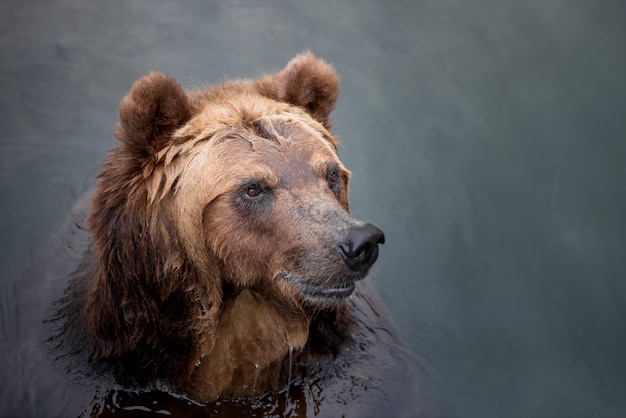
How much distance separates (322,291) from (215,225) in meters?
0.69

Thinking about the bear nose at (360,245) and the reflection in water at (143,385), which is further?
the reflection in water at (143,385)

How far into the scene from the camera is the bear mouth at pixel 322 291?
4191 millimetres

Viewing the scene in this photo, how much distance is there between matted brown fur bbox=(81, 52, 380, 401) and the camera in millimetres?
4180

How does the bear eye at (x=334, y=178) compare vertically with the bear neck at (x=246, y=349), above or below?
above

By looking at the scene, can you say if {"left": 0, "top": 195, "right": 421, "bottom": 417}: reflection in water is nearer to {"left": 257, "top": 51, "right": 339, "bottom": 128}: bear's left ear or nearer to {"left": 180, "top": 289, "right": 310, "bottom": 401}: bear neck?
{"left": 180, "top": 289, "right": 310, "bottom": 401}: bear neck

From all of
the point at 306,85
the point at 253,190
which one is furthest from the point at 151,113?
the point at 306,85

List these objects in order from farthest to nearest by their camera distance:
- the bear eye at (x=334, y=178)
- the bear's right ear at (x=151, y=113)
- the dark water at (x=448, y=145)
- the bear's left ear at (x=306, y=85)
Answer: the dark water at (x=448, y=145) → the bear's left ear at (x=306, y=85) → the bear eye at (x=334, y=178) → the bear's right ear at (x=151, y=113)

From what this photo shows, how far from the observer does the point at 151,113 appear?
418cm

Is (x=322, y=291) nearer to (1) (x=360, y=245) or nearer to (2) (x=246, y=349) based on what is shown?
(1) (x=360, y=245)

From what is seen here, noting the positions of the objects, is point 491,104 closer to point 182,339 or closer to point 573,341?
point 573,341

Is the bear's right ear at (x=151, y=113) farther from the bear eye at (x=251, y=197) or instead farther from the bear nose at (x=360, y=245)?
the bear nose at (x=360, y=245)

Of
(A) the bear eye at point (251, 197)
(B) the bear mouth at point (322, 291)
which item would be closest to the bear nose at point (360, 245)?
(B) the bear mouth at point (322, 291)

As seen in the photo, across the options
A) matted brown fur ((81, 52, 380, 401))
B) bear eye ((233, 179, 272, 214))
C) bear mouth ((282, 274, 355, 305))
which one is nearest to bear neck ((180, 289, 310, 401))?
matted brown fur ((81, 52, 380, 401))

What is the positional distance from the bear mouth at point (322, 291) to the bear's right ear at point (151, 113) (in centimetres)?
105
